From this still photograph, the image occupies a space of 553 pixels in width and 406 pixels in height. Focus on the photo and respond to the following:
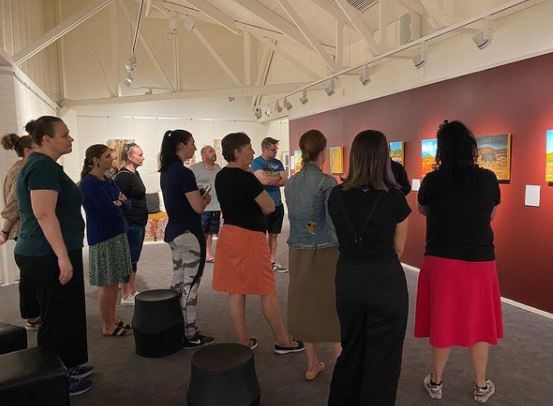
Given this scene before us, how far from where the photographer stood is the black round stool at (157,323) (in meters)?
3.23

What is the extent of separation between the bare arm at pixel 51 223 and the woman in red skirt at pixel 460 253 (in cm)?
203

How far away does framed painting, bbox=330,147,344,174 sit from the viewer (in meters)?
7.58

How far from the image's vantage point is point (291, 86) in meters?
8.43

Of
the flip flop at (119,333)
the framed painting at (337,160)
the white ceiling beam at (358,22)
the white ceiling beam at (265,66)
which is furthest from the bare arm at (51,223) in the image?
the white ceiling beam at (265,66)

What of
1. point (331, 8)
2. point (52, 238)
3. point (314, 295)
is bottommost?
point (314, 295)

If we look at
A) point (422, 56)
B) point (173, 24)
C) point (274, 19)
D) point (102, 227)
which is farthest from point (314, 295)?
point (173, 24)

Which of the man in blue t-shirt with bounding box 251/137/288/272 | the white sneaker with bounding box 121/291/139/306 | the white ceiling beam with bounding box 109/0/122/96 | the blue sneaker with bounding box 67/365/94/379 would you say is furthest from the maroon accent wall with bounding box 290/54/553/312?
the white ceiling beam with bounding box 109/0/122/96

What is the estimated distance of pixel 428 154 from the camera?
5.54 meters

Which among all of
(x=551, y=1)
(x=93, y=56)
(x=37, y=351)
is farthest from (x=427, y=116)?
(x=93, y=56)

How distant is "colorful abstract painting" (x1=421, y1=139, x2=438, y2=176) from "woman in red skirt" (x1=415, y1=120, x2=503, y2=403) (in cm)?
309

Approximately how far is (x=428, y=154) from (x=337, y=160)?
2.35 meters

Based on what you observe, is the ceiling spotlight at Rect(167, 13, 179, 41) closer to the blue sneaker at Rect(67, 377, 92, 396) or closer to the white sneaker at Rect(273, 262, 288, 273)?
the white sneaker at Rect(273, 262, 288, 273)

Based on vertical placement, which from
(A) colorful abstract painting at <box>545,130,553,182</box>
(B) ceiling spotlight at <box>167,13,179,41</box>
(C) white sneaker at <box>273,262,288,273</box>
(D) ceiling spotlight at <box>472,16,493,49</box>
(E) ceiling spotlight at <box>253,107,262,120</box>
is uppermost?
(B) ceiling spotlight at <box>167,13,179,41</box>

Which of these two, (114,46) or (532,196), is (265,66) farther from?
(532,196)
